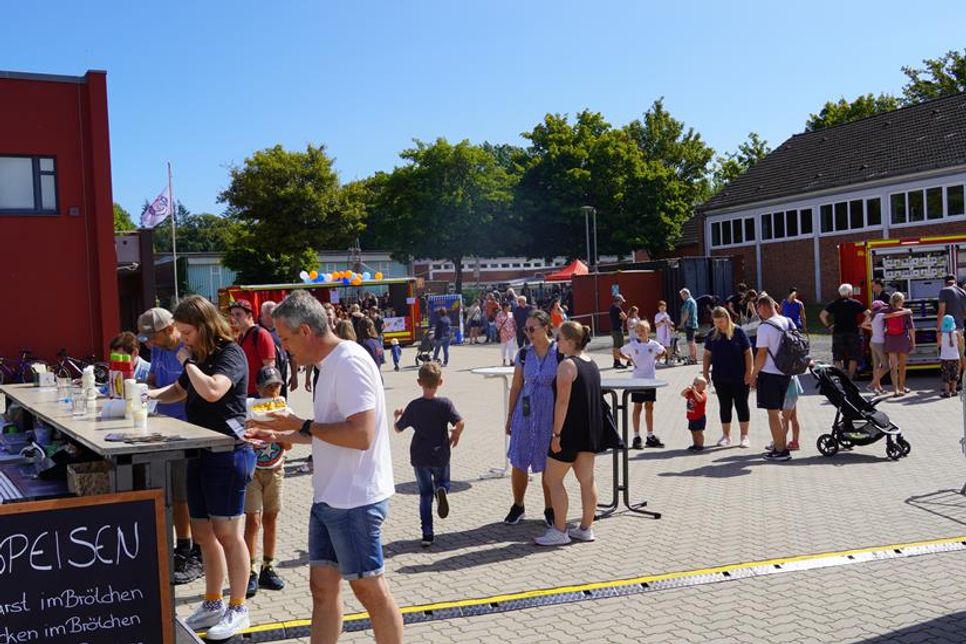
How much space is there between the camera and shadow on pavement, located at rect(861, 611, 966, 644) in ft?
17.5

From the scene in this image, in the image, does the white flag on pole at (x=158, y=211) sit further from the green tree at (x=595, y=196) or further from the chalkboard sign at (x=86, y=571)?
the chalkboard sign at (x=86, y=571)

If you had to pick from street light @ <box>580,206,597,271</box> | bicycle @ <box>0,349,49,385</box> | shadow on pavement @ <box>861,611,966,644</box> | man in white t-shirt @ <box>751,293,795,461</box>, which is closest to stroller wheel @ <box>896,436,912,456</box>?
man in white t-shirt @ <box>751,293,795,461</box>

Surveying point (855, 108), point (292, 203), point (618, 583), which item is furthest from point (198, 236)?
point (618, 583)

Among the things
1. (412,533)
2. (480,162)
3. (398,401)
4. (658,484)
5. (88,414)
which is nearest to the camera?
(88,414)

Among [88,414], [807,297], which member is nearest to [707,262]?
[807,297]

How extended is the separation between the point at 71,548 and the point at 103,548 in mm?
137

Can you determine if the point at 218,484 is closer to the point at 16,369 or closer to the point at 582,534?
the point at 582,534

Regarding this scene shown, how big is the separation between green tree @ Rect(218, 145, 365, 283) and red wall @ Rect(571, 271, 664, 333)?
777 inches

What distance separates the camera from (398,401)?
18453 millimetres

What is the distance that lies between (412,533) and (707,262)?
30.7 meters

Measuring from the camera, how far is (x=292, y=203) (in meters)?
51.7

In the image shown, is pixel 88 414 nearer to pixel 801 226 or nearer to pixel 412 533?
pixel 412 533

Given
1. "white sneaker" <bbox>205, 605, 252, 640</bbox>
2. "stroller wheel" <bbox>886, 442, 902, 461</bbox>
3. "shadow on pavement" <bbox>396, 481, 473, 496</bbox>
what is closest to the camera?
"white sneaker" <bbox>205, 605, 252, 640</bbox>

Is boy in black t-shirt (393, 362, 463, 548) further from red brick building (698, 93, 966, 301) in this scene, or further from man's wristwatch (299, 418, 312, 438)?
red brick building (698, 93, 966, 301)
